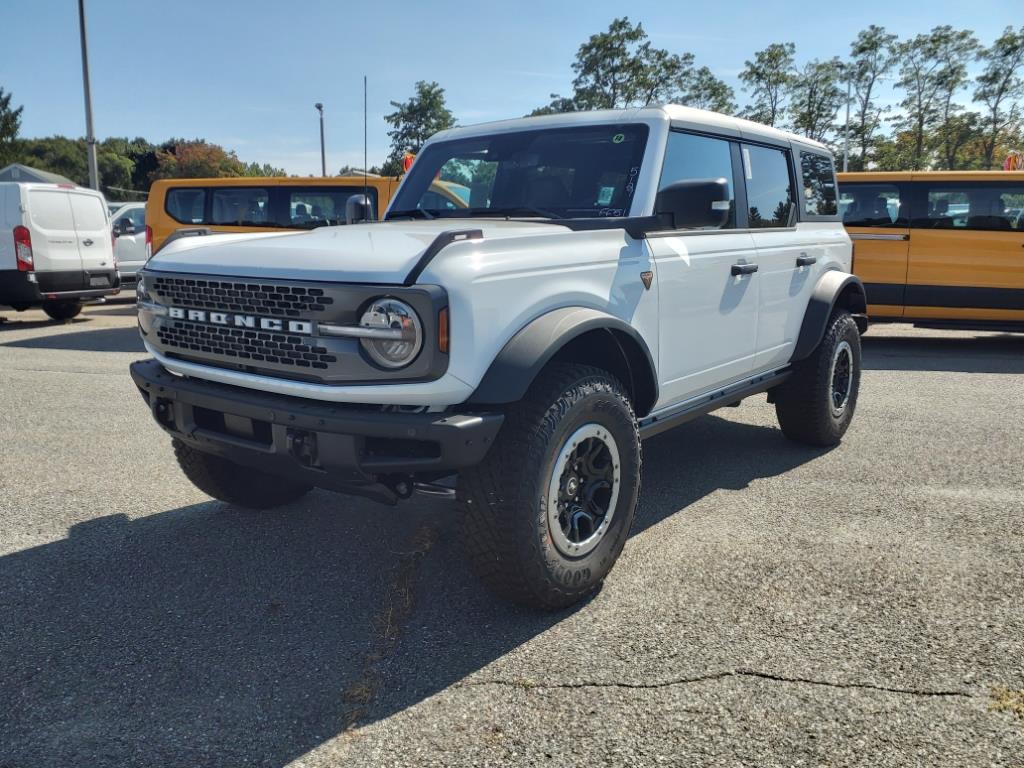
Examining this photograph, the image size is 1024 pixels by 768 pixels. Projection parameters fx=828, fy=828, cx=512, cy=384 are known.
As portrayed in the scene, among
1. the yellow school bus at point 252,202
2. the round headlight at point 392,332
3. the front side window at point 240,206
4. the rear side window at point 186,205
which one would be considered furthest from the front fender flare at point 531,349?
the rear side window at point 186,205

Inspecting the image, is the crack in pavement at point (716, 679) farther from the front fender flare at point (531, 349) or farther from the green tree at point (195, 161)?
the green tree at point (195, 161)

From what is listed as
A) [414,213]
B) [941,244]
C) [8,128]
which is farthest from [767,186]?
[8,128]

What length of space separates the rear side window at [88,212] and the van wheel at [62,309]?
1.13m

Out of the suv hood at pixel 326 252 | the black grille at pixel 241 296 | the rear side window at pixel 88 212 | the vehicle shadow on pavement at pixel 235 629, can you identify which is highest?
the rear side window at pixel 88 212

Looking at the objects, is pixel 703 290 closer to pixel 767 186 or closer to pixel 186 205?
pixel 767 186

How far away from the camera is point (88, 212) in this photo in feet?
39.8

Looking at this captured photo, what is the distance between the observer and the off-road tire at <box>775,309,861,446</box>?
495 centimetres

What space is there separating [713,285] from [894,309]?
279 inches

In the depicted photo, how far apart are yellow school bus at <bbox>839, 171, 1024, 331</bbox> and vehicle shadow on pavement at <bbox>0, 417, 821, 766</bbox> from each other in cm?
699

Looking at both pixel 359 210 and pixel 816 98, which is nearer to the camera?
pixel 359 210

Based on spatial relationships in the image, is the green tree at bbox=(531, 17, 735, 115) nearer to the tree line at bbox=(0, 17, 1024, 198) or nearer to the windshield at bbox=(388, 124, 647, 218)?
the tree line at bbox=(0, 17, 1024, 198)

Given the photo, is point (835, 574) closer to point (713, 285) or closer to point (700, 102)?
point (713, 285)

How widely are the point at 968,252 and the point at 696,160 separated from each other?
283 inches

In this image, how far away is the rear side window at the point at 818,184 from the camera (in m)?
5.06
